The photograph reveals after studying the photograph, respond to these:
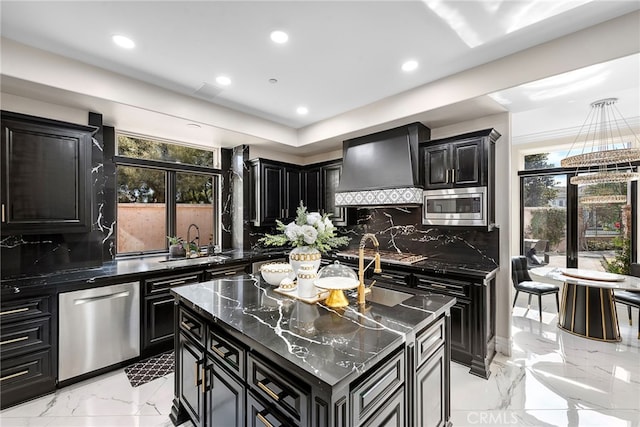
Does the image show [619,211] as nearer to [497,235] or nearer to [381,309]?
[497,235]

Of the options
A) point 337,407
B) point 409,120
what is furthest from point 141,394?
point 409,120

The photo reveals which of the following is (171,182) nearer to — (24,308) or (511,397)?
(24,308)

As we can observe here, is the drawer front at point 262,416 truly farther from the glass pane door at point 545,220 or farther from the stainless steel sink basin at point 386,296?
the glass pane door at point 545,220

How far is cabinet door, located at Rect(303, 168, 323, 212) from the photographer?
4.75 meters

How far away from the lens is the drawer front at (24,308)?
7.29ft

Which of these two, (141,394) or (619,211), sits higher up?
(619,211)

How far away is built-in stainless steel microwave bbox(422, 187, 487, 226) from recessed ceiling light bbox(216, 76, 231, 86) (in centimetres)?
259

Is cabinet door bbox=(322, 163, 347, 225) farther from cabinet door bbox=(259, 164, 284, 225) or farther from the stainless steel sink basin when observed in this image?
the stainless steel sink basin

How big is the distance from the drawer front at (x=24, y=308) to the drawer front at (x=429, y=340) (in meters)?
3.03

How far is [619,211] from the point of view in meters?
4.13

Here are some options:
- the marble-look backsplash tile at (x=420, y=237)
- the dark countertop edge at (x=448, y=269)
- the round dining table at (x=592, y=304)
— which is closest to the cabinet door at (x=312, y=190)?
the marble-look backsplash tile at (x=420, y=237)

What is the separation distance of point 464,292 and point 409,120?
2.03 metres

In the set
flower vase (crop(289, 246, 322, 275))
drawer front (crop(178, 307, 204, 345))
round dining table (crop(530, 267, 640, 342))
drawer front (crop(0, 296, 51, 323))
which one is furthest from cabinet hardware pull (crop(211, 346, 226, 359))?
round dining table (crop(530, 267, 640, 342))

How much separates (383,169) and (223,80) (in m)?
2.15
